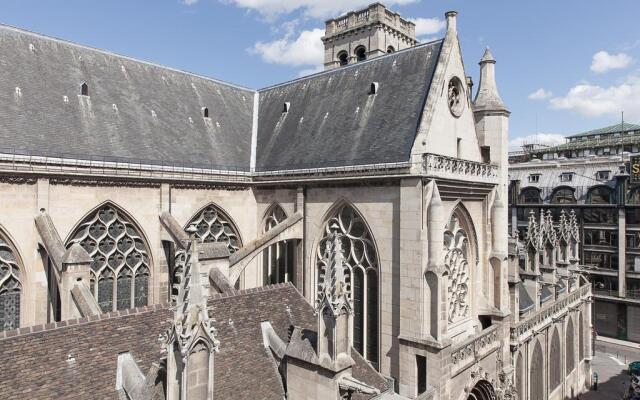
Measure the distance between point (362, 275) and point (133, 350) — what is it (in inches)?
348

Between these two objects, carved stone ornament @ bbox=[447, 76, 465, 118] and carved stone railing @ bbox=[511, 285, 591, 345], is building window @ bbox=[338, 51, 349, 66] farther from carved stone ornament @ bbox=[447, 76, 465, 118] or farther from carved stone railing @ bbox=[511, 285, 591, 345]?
carved stone railing @ bbox=[511, 285, 591, 345]

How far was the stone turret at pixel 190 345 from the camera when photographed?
6934 millimetres

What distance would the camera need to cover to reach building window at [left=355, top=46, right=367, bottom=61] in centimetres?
3154

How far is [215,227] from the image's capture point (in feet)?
64.2

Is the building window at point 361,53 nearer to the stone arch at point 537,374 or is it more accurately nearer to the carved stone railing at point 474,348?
the stone arch at point 537,374

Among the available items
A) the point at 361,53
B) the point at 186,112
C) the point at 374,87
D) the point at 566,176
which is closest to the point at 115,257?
the point at 186,112

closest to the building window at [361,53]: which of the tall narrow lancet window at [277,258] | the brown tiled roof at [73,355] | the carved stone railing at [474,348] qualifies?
the tall narrow lancet window at [277,258]

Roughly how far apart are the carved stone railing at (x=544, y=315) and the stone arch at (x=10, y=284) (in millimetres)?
17795

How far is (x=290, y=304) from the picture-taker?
1203 centimetres

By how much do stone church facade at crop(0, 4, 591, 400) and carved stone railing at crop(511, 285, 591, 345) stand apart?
209mm

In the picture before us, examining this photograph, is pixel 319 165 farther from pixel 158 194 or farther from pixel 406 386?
pixel 406 386

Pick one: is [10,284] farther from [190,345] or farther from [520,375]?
[520,375]

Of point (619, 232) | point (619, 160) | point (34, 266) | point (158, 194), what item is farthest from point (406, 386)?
point (619, 160)

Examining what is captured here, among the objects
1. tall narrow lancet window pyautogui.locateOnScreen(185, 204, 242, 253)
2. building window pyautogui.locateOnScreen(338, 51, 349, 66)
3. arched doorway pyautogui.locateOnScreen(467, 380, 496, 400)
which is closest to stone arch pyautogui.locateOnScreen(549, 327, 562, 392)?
arched doorway pyautogui.locateOnScreen(467, 380, 496, 400)
